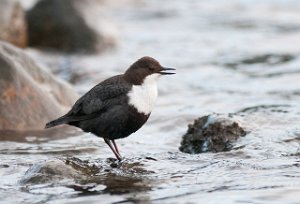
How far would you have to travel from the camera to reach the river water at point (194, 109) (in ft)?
17.4

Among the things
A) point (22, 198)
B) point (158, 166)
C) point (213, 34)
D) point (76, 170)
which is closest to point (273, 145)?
point (158, 166)

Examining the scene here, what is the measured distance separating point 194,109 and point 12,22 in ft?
12.8

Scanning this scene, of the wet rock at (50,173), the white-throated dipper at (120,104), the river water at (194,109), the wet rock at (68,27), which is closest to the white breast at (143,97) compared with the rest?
the white-throated dipper at (120,104)

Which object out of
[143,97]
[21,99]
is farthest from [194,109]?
[143,97]

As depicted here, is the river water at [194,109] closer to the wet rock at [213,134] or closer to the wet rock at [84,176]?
the wet rock at [84,176]

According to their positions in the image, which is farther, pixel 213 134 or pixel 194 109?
pixel 194 109

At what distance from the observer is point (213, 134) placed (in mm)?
6605

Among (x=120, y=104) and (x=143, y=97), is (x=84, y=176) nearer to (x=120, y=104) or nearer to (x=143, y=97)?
(x=120, y=104)

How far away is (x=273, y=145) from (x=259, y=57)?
5.31m

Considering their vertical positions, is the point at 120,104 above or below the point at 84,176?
above

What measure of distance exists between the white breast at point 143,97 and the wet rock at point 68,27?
660 cm

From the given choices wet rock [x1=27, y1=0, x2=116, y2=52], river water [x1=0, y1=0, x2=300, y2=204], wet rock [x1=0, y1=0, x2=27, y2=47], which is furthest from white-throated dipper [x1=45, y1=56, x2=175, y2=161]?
wet rock [x1=27, y1=0, x2=116, y2=52]

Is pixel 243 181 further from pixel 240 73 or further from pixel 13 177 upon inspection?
pixel 240 73

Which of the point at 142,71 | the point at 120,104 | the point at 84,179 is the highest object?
the point at 142,71
